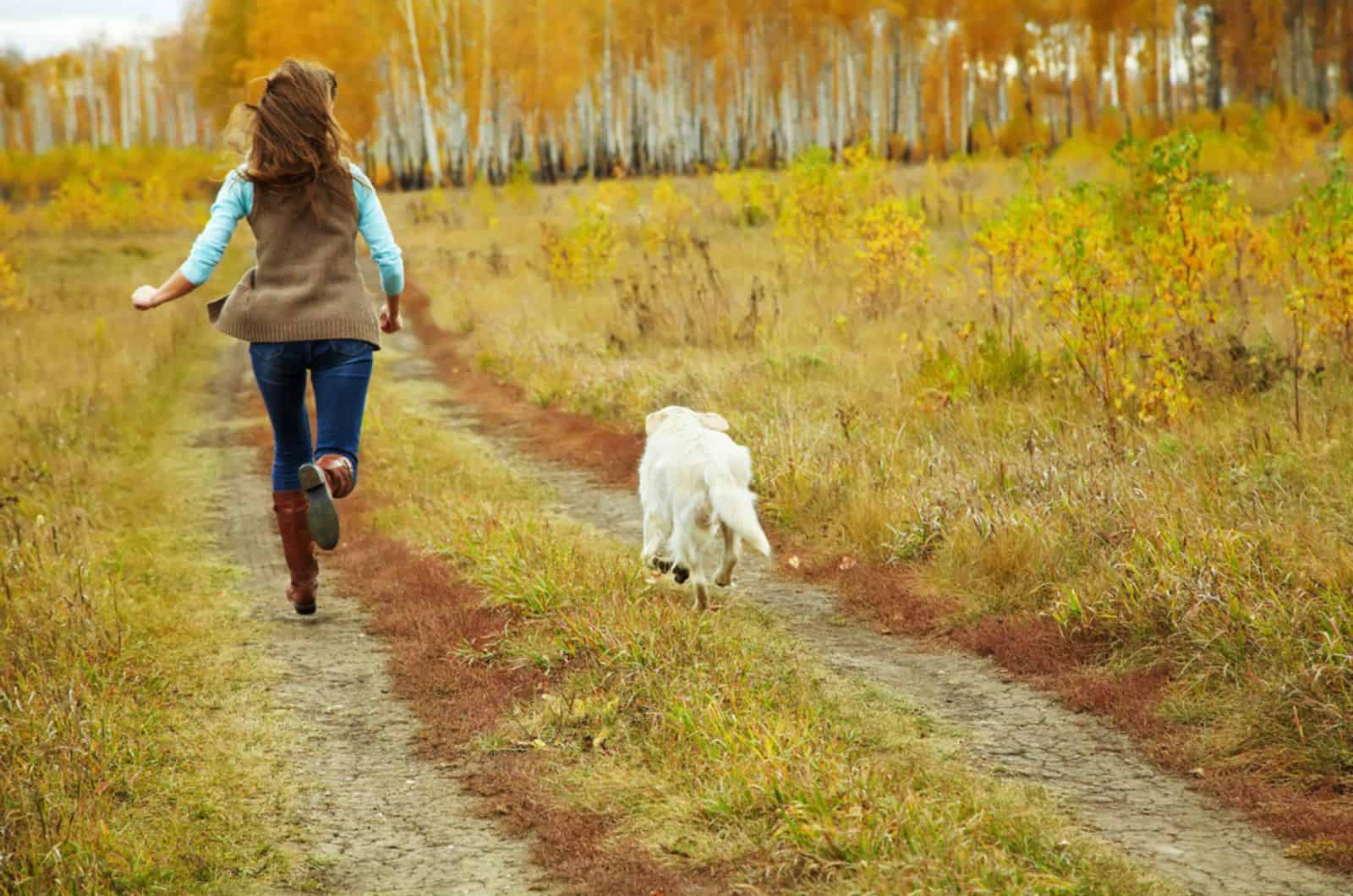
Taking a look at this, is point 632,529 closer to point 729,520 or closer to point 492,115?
point 729,520

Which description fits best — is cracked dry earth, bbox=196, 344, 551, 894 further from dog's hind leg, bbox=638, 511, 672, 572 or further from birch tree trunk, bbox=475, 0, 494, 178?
birch tree trunk, bbox=475, 0, 494, 178

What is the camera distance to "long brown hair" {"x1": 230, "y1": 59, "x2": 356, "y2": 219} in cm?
452

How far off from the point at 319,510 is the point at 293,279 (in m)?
0.94

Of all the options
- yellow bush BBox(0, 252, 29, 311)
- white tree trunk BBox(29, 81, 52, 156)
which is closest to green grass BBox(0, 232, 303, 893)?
yellow bush BBox(0, 252, 29, 311)

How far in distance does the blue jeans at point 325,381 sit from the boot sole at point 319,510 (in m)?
0.27

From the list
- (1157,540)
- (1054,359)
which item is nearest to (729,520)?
(1157,540)

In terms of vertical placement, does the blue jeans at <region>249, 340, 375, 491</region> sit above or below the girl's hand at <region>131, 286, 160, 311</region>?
below

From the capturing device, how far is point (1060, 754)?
411 centimetres

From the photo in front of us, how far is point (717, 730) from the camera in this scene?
386cm

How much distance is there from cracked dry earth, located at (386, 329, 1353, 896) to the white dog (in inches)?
22.2

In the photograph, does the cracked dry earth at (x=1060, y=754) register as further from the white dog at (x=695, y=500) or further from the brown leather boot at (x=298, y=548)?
the brown leather boot at (x=298, y=548)

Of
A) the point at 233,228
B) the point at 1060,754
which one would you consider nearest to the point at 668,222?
the point at 233,228

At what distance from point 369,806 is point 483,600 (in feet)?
6.13

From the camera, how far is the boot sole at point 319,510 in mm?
4629
